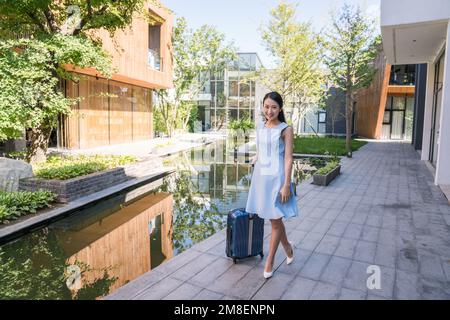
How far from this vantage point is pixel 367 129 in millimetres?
31406

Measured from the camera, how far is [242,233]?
4.16 meters

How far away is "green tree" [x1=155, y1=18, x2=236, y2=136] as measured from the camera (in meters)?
24.9

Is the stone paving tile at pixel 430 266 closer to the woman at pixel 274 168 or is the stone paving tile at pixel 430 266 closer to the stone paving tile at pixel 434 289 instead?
the stone paving tile at pixel 434 289

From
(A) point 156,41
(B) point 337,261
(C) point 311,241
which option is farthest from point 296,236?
(A) point 156,41

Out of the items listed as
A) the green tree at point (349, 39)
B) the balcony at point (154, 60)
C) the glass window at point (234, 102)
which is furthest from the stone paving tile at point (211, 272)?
the glass window at point (234, 102)

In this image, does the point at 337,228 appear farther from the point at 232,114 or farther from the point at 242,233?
the point at 232,114

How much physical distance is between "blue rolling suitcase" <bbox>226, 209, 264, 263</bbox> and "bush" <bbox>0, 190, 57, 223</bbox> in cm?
403

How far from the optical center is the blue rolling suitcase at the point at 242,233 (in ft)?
13.5

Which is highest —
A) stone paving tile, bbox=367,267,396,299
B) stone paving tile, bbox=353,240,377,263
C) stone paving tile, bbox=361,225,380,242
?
stone paving tile, bbox=361,225,380,242

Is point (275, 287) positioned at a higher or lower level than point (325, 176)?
lower

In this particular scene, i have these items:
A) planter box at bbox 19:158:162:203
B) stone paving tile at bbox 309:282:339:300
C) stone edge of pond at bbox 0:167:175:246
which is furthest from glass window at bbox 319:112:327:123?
stone paving tile at bbox 309:282:339:300

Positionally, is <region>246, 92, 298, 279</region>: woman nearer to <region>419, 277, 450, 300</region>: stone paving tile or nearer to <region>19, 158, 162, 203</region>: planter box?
<region>419, 277, 450, 300</region>: stone paving tile

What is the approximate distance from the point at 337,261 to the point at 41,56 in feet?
25.9

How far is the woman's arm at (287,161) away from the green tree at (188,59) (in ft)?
75.1
